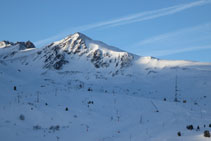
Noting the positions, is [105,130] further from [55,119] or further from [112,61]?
[112,61]

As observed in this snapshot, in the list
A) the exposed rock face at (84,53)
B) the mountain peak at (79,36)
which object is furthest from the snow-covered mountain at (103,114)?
the mountain peak at (79,36)

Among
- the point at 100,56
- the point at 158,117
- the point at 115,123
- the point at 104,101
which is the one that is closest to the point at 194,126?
the point at 158,117

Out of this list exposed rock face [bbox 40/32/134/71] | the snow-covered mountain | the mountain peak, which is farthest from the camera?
the mountain peak

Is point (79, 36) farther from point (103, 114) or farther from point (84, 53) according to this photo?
point (103, 114)

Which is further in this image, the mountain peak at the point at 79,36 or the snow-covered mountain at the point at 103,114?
the mountain peak at the point at 79,36

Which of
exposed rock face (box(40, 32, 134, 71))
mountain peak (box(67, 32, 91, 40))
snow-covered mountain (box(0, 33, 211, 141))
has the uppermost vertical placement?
mountain peak (box(67, 32, 91, 40))

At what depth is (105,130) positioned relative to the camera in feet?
46.4

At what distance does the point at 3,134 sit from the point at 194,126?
11.2m

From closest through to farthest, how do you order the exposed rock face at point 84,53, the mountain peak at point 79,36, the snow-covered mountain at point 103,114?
the snow-covered mountain at point 103,114, the exposed rock face at point 84,53, the mountain peak at point 79,36

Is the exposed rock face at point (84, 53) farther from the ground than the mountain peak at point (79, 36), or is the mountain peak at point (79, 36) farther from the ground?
the mountain peak at point (79, 36)

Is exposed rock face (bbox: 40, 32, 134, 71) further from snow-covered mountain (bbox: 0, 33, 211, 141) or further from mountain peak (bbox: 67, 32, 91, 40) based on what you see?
snow-covered mountain (bbox: 0, 33, 211, 141)

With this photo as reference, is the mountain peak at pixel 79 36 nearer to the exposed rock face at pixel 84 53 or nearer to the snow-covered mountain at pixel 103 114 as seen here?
the exposed rock face at pixel 84 53

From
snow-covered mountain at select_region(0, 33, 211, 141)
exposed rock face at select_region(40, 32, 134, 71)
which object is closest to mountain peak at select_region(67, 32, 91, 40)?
exposed rock face at select_region(40, 32, 134, 71)

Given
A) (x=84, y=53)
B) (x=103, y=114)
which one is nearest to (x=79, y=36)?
(x=84, y=53)
